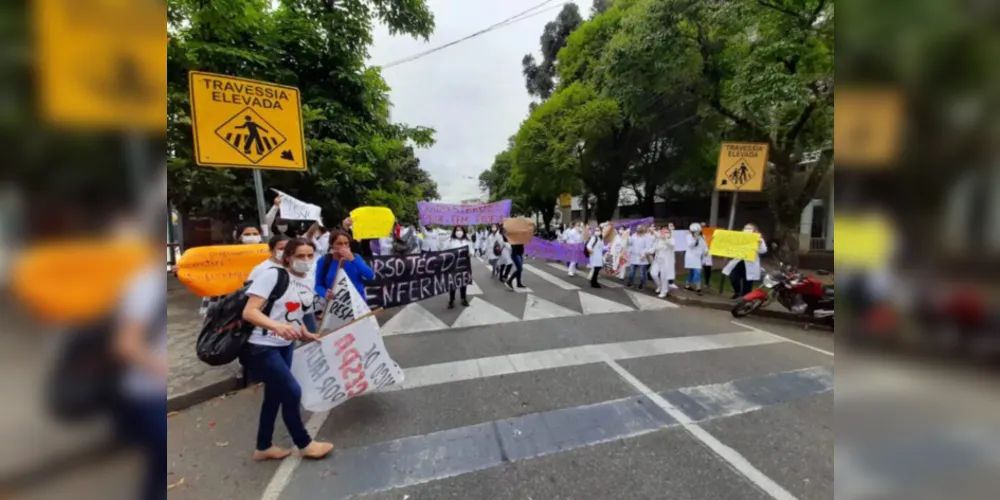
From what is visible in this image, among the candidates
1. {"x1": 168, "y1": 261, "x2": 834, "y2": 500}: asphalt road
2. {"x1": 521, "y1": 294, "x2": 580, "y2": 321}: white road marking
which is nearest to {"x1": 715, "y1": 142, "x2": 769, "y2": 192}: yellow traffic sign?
{"x1": 168, "y1": 261, "x2": 834, "y2": 500}: asphalt road

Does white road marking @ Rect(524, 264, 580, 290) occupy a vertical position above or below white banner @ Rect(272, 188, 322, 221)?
below

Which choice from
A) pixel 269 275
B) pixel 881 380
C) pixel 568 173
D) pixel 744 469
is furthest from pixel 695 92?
pixel 881 380

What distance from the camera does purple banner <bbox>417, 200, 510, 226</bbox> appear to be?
Answer: 46.7ft

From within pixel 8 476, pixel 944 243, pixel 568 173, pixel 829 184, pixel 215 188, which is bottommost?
pixel 8 476

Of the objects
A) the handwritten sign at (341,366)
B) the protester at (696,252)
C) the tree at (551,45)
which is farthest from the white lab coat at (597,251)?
the tree at (551,45)

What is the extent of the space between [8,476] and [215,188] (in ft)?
36.9

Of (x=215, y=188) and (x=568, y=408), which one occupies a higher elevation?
(x=215, y=188)

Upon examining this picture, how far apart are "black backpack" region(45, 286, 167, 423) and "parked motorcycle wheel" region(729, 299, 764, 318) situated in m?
8.42

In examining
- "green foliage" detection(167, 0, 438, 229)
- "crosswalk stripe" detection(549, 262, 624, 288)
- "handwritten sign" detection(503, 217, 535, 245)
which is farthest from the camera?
"crosswalk stripe" detection(549, 262, 624, 288)

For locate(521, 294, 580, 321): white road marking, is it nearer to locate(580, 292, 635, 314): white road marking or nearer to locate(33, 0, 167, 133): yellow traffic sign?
locate(580, 292, 635, 314): white road marking

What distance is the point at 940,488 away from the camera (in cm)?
77

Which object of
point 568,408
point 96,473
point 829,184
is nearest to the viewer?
point 96,473

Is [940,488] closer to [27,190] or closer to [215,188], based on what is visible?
[27,190]

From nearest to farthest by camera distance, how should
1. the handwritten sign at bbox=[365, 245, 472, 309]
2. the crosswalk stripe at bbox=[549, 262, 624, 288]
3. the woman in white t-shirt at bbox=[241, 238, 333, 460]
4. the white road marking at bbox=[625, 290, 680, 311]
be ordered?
the woman in white t-shirt at bbox=[241, 238, 333, 460] → the handwritten sign at bbox=[365, 245, 472, 309] → the white road marking at bbox=[625, 290, 680, 311] → the crosswalk stripe at bbox=[549, 262, 624, 288]
